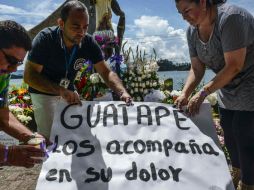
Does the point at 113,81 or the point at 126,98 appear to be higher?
the point at 113,81

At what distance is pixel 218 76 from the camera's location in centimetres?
275

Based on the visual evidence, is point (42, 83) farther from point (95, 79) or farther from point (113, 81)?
point (95, 79)

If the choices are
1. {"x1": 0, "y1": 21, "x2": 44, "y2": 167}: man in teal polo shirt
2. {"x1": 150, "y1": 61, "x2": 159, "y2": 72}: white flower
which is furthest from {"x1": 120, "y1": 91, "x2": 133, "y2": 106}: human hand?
{"x1": 150, "y1": 61, "x2": 159, "y2": 72}: white flower

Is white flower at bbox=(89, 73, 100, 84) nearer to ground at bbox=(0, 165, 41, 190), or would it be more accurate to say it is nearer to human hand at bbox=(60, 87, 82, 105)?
ground at bbox=(0, 165, 41, 190)

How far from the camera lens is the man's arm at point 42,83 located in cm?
279

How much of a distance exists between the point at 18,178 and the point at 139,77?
2.62 meters

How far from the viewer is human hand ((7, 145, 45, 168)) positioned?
2.02 meters

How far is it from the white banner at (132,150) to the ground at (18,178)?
5.74 ft

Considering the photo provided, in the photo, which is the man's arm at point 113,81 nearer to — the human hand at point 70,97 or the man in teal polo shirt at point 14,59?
the human hand at point 70,97

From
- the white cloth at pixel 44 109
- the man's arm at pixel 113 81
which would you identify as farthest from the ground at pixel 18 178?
the man's arm at pixel 113 81

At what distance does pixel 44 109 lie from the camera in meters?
3.24

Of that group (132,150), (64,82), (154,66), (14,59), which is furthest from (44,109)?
(154,66)

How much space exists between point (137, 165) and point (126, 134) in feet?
0.87

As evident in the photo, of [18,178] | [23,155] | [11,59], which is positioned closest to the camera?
[23,155]
